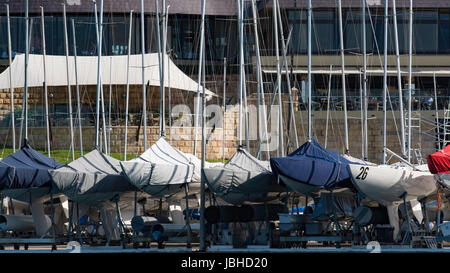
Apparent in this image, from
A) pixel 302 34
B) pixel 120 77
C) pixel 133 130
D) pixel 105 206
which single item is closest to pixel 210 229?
pixel 105 206

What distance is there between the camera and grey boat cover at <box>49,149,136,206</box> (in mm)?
28734

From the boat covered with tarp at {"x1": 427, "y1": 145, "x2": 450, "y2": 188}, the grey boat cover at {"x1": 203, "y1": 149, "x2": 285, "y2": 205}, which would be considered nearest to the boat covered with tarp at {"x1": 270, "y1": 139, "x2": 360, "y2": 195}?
the grey boat cover at {"x1": 203, "y1": 149, "x2": 285, "y2": 205}

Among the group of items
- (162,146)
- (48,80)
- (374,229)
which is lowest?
(374,229)

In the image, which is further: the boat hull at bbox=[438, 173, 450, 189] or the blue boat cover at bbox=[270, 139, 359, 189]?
the blue boat cover at bbox=[270, 139, 359, 189]

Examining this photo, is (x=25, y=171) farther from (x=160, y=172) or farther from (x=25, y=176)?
(x=160, y=172)

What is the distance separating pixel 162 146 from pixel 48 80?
19582 millimetres

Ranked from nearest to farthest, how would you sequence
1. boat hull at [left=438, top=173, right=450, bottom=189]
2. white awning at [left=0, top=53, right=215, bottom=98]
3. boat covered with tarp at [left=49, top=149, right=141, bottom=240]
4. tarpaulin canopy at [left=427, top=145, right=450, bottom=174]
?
tarpaulin canopy at [left=427, top=145, right=450, bottom=174], boat hull at [left=438, top=173, right=450, bottom=189], boat covered with tarp at [left=49, top=149, right=141, bottom=240], white awning at [left=0, top=53, right=215, bottom=98]

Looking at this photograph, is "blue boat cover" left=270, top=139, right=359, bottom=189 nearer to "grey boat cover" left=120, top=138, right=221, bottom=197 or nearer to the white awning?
"grey boat cover" left=120, top=138, right=221, bottom=197

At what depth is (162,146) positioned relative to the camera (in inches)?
1212

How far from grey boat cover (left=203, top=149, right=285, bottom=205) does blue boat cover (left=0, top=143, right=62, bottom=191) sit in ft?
18.8

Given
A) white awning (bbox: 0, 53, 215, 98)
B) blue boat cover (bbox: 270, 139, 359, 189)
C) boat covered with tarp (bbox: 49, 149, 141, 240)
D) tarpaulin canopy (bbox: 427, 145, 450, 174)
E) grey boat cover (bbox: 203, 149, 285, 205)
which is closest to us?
tarpaulin canopy (bbox: 427, 145, 450, 174)

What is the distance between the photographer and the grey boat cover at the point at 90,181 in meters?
28.7

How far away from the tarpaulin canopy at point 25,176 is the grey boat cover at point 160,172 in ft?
10.0

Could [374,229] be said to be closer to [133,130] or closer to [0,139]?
[133,130]
